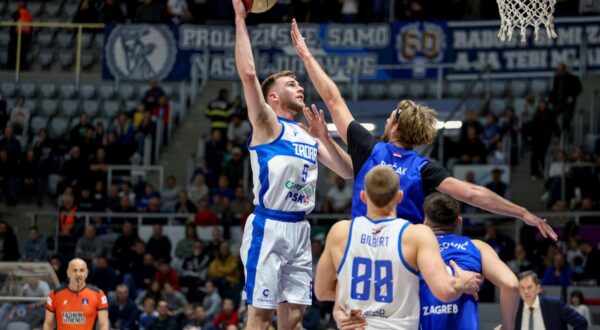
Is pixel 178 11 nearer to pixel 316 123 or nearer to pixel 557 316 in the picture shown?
pixel 557 316

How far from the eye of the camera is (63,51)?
2867 centimetres

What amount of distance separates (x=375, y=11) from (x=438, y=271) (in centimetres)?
2040

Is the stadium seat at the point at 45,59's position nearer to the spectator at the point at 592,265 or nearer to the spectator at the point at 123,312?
the spectator at the point at 123,312

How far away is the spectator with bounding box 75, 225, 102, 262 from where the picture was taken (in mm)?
21219

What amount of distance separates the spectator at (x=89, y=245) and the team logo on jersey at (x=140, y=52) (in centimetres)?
638

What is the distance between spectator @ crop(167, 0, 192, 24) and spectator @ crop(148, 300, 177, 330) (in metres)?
10.6

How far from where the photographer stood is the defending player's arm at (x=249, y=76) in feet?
29.9

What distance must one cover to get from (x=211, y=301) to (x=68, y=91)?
9.84 meters

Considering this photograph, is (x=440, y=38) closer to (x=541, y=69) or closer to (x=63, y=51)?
(x=541, y=69)

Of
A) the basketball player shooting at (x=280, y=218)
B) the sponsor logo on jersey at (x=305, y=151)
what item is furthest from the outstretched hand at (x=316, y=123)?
the sponsor logo on jersey at (x=305, y=151)

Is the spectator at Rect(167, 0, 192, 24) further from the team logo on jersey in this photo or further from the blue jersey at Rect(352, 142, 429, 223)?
the blue jersey at Rect(352, 142, 429, 223)

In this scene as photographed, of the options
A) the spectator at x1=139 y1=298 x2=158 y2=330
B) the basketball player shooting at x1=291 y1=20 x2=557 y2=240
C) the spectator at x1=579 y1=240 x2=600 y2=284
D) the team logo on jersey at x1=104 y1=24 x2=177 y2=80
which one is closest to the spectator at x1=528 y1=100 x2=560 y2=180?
the spectator at x1=579 y1=240 x2=600 y2=284

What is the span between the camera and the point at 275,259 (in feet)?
31.1

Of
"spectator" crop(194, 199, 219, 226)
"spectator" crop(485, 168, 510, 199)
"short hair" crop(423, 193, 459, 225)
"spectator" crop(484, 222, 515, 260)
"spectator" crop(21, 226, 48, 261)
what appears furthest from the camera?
"spectator" crop(194, 199, 219, 226)
